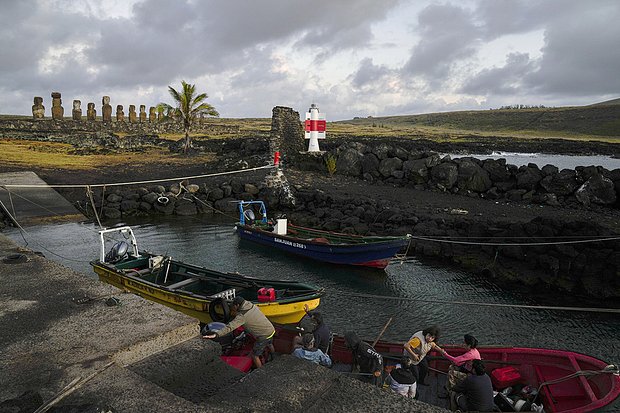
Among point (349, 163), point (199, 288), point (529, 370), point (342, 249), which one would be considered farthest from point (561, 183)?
point (199, 288)

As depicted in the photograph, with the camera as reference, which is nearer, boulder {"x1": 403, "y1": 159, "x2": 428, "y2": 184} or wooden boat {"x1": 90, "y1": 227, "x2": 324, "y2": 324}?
wooden boat {"x1": 90, "y1": 227, "x2": 324, "y2": 324}

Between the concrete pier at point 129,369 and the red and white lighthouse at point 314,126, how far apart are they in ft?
101

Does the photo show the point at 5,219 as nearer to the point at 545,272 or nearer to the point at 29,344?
the point at 29,344

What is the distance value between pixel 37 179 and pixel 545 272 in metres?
33.3

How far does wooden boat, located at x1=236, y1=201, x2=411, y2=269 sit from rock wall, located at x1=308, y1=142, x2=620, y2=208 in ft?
46.8

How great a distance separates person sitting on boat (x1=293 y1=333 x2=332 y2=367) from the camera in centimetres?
807

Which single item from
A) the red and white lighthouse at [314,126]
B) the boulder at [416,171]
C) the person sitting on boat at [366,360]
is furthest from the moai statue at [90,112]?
the person sitting on boat at [366,360]

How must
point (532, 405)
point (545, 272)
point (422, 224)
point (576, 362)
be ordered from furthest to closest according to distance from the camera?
point (422, 224), point (545, 272), point (576, 362), point (532, 405)

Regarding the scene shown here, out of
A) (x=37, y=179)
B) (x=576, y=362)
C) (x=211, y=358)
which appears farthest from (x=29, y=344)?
(x=37, y=179)

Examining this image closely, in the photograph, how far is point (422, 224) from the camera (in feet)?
72.8

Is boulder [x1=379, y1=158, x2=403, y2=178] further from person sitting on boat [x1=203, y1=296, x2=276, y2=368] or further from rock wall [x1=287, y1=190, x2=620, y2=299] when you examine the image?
person sitting on boat [x1=203, y1=296, x2=276, y2=368]

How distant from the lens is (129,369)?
14.7 feet

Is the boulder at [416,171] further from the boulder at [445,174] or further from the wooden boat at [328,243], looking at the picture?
the wooden boat at [328,243]

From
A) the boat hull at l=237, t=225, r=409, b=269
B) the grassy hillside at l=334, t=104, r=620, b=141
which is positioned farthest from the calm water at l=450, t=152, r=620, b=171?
the grassy hillside at l=334, t=104, r=620, b=141
